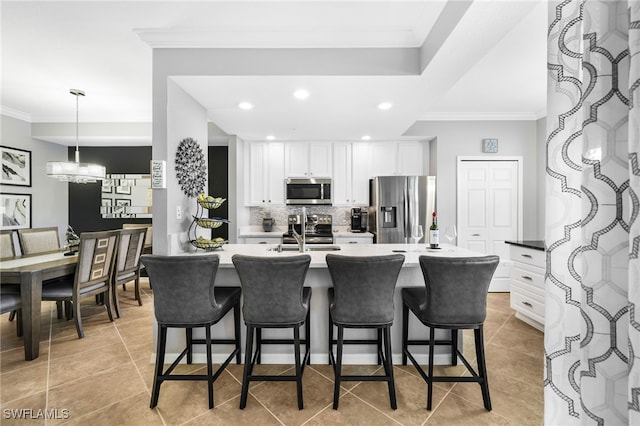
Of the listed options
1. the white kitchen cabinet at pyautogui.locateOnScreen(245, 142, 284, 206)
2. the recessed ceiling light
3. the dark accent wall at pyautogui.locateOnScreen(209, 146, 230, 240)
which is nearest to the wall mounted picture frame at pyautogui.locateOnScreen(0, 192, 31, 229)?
the dark accent wall at pyautogui.locateOnScreen(209, 146, 230, 240)

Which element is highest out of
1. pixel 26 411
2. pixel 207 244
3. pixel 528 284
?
pixel 207 244

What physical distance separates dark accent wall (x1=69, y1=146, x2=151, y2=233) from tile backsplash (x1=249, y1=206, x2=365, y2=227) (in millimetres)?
1974

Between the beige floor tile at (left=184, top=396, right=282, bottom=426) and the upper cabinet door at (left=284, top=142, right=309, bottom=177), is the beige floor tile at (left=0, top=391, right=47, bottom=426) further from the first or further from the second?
the upper cabinet door at (left=284, top=142, right=309, bottom=177)

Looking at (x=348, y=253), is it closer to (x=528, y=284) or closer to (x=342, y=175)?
(x=528, y=284)

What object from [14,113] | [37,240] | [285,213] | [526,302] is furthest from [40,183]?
[526,302]

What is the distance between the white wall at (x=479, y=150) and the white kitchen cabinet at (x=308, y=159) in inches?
67.1

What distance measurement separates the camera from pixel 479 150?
4.37 metres

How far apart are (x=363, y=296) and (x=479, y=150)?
362 centimetres

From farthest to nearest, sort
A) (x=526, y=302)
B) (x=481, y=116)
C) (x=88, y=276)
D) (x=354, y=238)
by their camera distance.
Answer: (x=354, y=238)
(x=481, y=116)
(x=526, y=302)
(x=88, y=276)

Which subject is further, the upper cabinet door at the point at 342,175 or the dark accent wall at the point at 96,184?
the dark accent wall at the point at 96,184

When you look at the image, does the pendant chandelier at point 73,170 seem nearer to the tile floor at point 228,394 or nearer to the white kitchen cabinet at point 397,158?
the tile floor at point 228,394

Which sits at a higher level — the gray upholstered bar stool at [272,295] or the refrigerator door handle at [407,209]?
the refrigerator door handle at [407,209]

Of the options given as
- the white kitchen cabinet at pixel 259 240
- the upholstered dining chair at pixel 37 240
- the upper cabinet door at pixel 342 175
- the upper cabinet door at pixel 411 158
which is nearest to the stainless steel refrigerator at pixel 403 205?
the upper cabinet door at pixel 411 158

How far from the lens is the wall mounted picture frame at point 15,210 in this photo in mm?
4277
